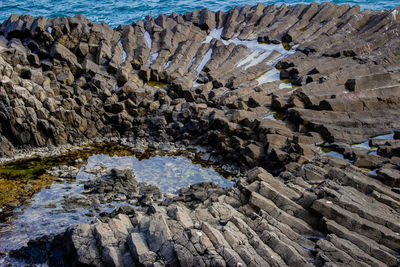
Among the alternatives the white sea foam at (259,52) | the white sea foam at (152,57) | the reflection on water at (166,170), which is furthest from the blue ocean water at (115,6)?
the reflection on water at (166,170)

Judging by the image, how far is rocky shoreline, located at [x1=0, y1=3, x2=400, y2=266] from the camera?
1376 cm

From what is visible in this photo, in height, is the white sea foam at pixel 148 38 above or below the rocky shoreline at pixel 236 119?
above

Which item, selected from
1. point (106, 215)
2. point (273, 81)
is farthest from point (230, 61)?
point (106, 215)

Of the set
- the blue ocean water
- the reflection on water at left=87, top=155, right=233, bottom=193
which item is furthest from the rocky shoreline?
the blue ocean water

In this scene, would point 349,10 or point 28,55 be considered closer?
point 28,55

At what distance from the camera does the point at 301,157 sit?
22.3m

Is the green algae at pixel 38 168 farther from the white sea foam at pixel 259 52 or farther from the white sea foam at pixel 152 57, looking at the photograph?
the white sea foam at pixel 259 52

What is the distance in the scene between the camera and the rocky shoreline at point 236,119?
1376cm

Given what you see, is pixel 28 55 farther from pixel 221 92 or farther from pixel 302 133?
pixel 302 133

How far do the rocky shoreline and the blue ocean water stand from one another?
14.3 m

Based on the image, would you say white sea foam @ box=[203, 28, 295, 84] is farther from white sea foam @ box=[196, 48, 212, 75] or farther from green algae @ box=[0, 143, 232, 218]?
green algae @ box=[0, 143, 232, 218]

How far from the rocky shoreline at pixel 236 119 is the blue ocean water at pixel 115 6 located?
46.9 ft

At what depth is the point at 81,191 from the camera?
2223 centimetres

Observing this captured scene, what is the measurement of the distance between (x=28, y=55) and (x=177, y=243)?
26.5m
